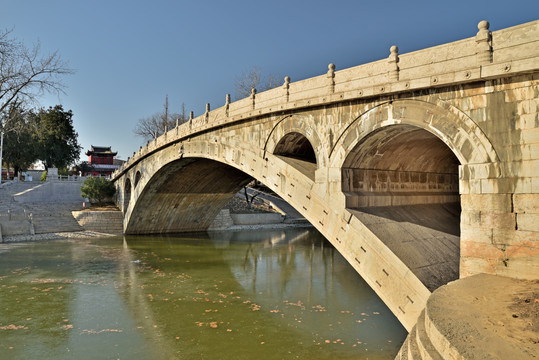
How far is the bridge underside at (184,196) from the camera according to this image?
1141 inches

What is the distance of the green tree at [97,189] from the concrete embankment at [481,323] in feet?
128

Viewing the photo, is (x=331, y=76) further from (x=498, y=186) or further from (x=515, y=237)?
(x=515, y=237)

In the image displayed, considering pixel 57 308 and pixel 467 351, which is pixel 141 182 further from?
pixel 467 351

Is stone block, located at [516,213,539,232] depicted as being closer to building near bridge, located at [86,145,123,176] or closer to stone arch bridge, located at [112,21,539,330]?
stone arch bridge, located at [112,21,539,330]

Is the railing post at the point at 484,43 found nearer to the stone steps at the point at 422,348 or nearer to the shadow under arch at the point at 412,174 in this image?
the shadow under arch at the point at 412,174

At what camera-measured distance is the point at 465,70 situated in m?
8.30

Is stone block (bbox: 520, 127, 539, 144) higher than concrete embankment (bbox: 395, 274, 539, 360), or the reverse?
stone block (bbox: 520, 127, 539, 144)

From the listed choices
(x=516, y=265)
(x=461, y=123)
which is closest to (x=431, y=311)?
(x=516, y=265)

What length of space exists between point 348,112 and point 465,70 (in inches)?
143

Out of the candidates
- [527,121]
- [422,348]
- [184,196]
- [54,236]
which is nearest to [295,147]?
[527,121]

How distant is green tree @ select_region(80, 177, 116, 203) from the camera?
127 feet

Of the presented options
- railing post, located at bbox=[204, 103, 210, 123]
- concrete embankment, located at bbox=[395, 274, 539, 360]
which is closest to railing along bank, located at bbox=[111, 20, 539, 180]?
concrete embankment, located at bbox=[395, 274, 539, 360]

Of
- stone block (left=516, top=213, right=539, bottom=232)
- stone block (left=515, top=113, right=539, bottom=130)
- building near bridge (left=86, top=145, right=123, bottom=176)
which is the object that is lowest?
stone block (left=516, top=213, right=539, bottom=232)

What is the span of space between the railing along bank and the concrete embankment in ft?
15.3
